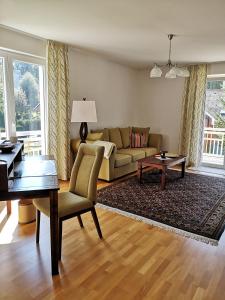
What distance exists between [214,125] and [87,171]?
14.3 ft

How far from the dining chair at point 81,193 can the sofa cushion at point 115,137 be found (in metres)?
2.70

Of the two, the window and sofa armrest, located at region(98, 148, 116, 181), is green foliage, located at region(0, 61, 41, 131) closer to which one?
the window

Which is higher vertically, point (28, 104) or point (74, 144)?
point (28, 104)

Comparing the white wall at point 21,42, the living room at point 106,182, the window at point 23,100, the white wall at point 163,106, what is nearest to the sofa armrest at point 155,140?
the white wall at point 163,106

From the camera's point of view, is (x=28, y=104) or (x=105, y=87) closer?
(x=28, y=104)

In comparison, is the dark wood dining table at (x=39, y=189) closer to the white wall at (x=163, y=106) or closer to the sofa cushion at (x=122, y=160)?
the sofa cushion at (x=122, y=160)

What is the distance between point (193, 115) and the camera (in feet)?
17.9

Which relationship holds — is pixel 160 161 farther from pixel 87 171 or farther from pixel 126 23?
pixel 126 23

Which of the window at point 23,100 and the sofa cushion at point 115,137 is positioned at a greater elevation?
the window at point 23,100

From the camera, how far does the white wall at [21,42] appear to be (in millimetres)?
3293

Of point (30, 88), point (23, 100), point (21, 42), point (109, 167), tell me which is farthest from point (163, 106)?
point (21, 42)

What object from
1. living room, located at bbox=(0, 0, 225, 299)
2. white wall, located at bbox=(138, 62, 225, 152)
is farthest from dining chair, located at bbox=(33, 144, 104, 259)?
white wall, located at bbox=(138, 62, 225, 152)

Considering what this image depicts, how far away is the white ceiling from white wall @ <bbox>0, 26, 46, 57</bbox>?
0.64 feet

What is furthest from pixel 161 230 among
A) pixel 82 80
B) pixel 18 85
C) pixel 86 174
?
pixel 82 80
